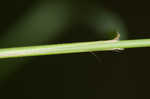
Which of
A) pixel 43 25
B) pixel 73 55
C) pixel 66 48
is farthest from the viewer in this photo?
pixel 73 55

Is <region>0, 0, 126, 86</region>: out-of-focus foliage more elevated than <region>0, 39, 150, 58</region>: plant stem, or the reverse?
<region>0, 0, 126, 86</region>: out-of-focus foliage

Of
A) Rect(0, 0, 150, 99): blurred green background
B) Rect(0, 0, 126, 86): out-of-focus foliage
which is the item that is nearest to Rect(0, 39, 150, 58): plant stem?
Rect(0, 0, 150, 99): blurred green background

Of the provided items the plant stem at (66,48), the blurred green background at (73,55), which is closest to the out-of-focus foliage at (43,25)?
the blurred green background at (73,55)

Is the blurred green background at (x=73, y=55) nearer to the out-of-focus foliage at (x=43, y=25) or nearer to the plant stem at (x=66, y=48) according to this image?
the out-of-focus foliage at (x=43, y=25)

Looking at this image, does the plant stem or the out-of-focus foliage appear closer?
the plant stem

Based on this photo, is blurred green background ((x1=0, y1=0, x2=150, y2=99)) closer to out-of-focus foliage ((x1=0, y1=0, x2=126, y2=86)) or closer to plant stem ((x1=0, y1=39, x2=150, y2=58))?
out-of-focus foliage ((x1=0, y1=0, x2=126, y2=86))

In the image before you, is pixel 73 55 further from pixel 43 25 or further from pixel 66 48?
pixel 66 48

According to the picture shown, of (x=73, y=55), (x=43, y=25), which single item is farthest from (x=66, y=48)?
(x=73, y=55)

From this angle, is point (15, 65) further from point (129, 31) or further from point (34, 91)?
point (129, 31)
